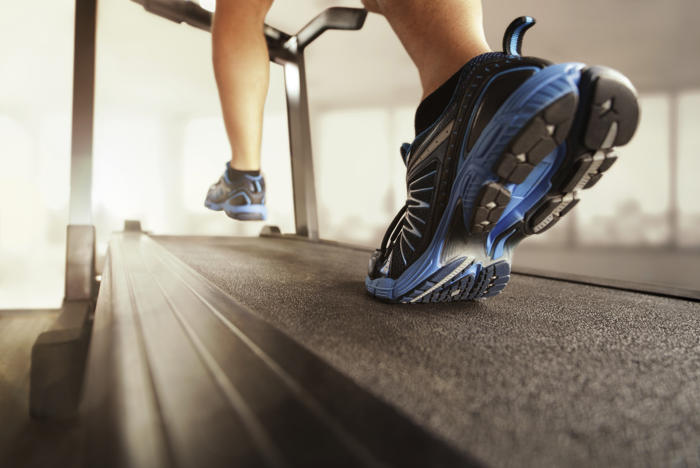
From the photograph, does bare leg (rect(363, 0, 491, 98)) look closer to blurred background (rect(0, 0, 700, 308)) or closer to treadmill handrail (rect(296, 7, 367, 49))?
treadmill handrail (rect(296, 7, 367, 49))

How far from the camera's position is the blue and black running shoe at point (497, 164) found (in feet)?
1.40

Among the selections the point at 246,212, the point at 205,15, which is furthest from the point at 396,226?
the point at 205,15

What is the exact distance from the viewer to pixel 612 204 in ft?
11.8

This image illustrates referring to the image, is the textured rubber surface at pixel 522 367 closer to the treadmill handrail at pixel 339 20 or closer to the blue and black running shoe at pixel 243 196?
the blue and black running shoe at pixel 243 196

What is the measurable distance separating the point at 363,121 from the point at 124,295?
4.74 metres

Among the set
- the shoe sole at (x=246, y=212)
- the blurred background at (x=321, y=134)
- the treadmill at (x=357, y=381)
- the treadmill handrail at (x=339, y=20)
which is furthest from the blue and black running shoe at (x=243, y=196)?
Answer: the blurred background at (x=321, y=134)

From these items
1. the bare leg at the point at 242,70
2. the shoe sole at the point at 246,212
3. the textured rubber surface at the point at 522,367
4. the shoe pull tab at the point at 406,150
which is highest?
the bare leg at the point at 242,70

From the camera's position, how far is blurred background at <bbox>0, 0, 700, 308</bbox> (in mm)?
2863

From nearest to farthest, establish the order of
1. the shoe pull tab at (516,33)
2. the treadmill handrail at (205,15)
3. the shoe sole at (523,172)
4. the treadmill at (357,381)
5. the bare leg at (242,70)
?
the treadmill at (357,381), the shoe sole at (523,172), the shoe pull tab at (516,33), the bare leg at (242,70), the treadmill handrail at (205,15)

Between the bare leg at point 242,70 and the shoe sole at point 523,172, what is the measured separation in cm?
94

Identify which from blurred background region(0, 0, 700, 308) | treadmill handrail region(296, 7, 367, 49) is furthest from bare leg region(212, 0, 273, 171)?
blurred background region(0, 0, 700, 308)

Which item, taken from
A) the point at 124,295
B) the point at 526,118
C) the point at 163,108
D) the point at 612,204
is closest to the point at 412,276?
the point at 526,118

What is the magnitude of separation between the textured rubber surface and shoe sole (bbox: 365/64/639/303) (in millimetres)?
69

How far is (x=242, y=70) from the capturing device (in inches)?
49.9
